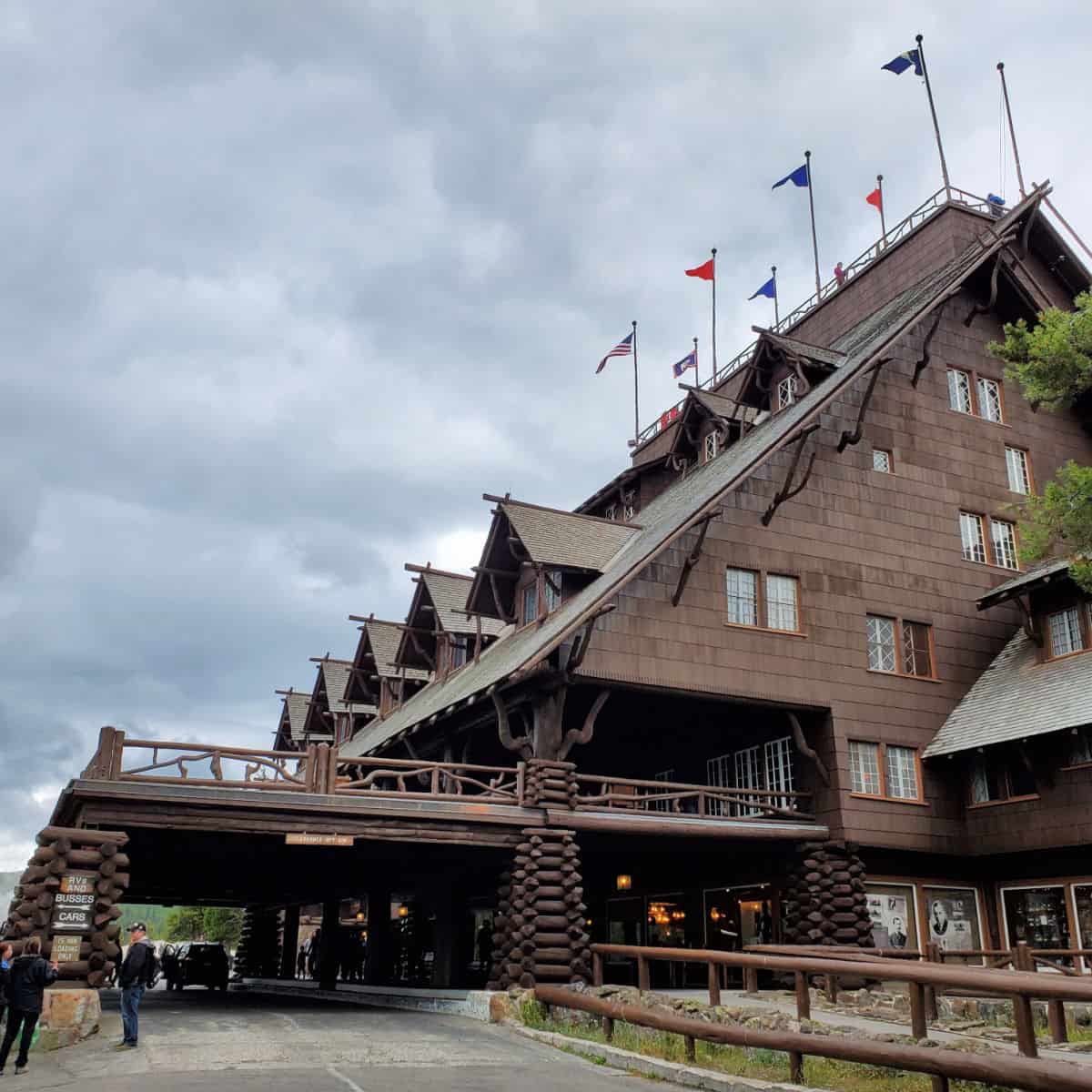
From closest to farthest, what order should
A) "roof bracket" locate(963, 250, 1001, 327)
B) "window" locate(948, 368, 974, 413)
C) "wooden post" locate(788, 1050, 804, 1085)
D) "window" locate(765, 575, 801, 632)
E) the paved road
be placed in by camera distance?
1. "wooden post" locate(788, 1050, 804, 1085)
2. the paved road
3. "window" locate(765, 575, 801, 632)
4. "window" locate(948, 368, 974, 413)
5. "roof bracket" locate(963, 250, 1001, 327)

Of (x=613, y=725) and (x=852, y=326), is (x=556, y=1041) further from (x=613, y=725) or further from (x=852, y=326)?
(x=852, y=326)

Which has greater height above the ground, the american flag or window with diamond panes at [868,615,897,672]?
the american flag

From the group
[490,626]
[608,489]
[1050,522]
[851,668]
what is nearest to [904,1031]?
[1050,522]

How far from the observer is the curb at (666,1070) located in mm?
11945

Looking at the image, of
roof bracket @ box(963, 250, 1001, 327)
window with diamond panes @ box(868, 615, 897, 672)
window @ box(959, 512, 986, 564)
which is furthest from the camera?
roof bracket @ box(963, 250, 1001, 327)

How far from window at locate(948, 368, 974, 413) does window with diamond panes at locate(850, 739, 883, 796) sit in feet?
30.6

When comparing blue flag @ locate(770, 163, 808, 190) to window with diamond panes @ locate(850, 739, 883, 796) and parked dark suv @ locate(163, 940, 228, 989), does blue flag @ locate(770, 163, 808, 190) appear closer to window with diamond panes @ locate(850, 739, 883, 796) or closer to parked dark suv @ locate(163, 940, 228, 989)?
window with diamond panes @ locate(850, 739, 883, 796)

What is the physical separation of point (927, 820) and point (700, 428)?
42.4 ft

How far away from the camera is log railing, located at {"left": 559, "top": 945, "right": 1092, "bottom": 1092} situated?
9406 mm

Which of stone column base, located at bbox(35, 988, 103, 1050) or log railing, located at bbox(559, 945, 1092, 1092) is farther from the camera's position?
stone column base, located at bbox(35, 988, 103, 1050)

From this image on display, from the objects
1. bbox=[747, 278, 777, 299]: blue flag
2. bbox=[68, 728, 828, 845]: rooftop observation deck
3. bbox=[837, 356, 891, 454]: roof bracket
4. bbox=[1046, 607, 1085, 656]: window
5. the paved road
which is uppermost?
bbox=[747, 278, 777, 299]: blue flag

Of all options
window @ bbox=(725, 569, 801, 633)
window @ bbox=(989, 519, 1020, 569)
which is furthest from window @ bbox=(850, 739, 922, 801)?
window @ bbox=(989, 519, 1020, 569)

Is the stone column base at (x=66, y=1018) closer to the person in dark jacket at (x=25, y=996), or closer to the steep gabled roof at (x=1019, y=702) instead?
the person in dark jacket at (x=25, y=996)

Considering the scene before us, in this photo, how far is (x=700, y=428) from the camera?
3297cm
